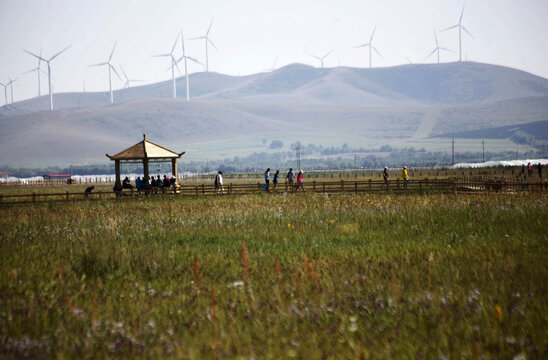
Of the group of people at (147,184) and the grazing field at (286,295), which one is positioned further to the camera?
the group of people at (147,184)

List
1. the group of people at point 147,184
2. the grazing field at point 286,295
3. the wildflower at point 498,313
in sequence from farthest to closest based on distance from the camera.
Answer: the group of people at point 147,184, the wildflower at point 498,313, the grazing field at point 286,295

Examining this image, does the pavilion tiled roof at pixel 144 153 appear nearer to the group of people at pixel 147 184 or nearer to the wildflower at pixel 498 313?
the group of people at pixel 147 184

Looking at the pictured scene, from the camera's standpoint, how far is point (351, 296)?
8352mm

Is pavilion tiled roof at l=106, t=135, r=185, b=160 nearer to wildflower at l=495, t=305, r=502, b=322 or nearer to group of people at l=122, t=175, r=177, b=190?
group of people at l=122, t=175, r=177, b=190

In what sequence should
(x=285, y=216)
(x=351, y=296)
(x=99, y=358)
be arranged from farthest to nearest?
(x=285, y=216) → (x=351, y=296) → (x=99, y=358)

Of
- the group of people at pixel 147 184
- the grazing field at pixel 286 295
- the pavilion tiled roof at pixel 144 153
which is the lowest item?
the grazing field at pixel 286 295

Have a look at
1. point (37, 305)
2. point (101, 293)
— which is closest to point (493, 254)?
point (101, 293)

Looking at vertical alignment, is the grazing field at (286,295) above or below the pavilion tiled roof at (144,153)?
below

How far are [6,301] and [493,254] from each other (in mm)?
8960

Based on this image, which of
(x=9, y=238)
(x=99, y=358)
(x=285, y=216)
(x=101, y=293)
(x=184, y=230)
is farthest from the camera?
(x=285, y=216)

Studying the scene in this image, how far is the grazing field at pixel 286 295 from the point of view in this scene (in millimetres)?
6562

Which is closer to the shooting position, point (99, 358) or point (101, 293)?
point (99, 358)

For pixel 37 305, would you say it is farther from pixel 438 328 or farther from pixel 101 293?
pixel 438 328

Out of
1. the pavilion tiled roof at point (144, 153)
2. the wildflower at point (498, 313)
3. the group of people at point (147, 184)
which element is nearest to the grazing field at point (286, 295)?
the wildflower at point (498, 313)
